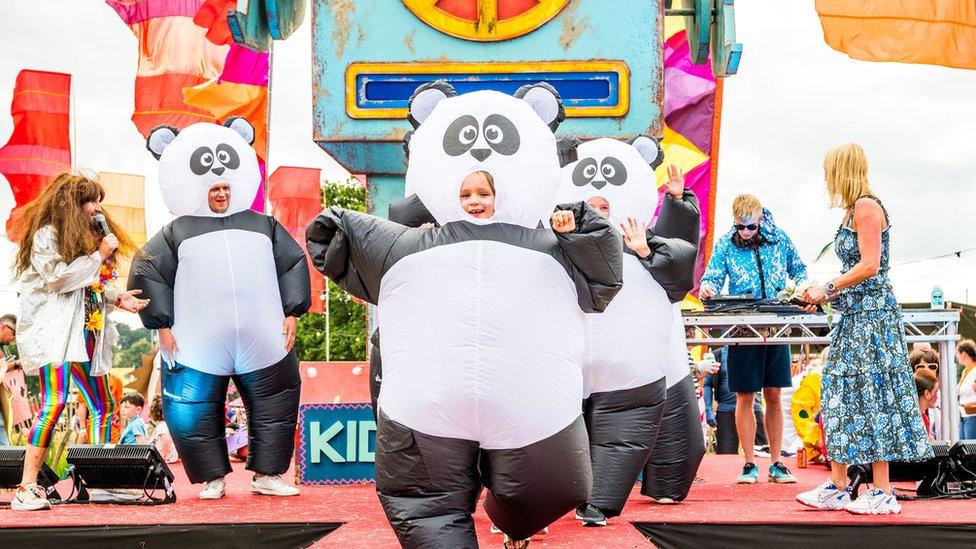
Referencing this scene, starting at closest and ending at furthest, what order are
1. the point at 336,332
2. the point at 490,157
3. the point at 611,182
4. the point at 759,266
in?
the point at 490,157 < the point at 611,182 < the point at 759,266 < the point at 336,332

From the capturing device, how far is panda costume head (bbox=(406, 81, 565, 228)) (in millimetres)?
3213

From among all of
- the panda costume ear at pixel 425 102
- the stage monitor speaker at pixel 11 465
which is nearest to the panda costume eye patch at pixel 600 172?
the panda costume ear at pixel 425 102

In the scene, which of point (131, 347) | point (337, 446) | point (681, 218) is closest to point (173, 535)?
point (337, 446)

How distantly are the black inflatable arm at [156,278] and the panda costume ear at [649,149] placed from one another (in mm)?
2241

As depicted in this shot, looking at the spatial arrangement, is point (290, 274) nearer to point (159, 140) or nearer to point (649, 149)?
point (159, 140)

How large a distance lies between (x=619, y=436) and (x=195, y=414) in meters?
2.03

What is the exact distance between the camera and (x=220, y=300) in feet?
16.5

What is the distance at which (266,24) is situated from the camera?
5871 mm

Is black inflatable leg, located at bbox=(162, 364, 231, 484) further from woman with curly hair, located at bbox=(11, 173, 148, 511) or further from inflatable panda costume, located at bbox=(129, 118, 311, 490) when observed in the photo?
woman with curly hair, located at bbox=(11, 173, 148, 511)

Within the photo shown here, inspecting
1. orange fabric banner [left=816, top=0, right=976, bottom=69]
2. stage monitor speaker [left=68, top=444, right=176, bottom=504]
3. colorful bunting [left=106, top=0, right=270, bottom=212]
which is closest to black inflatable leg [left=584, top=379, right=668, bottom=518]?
stage monitor speaker [left=68, top=444, right=176, bottom=504]

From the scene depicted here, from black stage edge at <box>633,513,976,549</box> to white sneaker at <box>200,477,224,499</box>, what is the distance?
2.21 m

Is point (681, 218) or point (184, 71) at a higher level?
point (184, 71)

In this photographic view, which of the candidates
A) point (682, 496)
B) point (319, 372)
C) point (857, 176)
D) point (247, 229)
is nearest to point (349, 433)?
point (319, 372)

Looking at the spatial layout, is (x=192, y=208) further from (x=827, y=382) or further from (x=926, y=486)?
(x=926, y=486)
